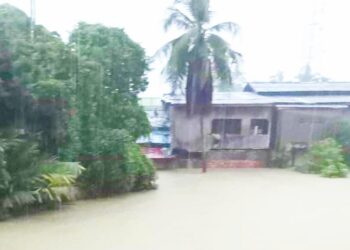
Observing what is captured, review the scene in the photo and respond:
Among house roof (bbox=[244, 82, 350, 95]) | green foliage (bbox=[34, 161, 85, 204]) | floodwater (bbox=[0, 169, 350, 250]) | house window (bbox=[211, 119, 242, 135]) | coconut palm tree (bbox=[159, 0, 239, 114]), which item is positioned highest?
coconut palm tree (bbox=[159, 0, 239, 114])

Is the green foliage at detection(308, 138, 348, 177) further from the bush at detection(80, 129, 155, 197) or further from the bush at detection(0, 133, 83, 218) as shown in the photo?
the bush at detection(0, 133, 83, 218)

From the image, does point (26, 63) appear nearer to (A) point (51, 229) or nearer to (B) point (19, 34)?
(B) point (19, 34)

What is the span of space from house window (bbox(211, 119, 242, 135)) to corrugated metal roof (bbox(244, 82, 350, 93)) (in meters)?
3.37

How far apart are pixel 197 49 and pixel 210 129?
3.09 meters

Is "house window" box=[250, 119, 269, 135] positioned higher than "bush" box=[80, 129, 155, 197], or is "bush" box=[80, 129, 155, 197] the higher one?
"house window" box=[250, 119, 269, 135]

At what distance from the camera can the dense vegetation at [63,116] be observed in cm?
893

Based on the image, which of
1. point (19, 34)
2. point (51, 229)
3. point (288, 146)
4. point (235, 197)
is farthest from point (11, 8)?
point (288, 146)

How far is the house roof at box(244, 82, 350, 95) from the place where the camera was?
2126cm

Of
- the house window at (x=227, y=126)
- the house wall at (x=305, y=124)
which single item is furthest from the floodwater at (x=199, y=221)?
the house wall at (x=305, y=124)

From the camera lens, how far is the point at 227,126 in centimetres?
1816

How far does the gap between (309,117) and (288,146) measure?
4.66ft

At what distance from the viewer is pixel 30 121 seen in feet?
31.9

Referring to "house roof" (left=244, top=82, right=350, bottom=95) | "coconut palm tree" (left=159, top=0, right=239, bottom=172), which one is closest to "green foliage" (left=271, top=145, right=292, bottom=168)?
"coconut palm tree" (left=159, top=0, right=239, bottom=172)

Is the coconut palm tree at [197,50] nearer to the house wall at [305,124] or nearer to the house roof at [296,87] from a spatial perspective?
the house wall at [305,124]
